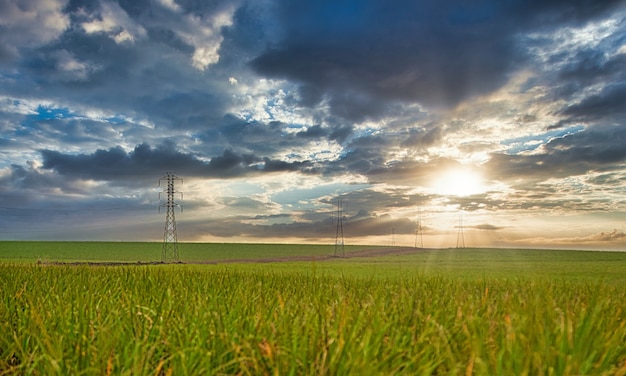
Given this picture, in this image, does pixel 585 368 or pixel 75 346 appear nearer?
pixel 585 368

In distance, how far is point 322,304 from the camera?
14.1ft

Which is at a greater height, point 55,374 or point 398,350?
point 398,350

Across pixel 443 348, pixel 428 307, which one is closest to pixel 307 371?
pixel 443 348

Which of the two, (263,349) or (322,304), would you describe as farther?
(322,304)

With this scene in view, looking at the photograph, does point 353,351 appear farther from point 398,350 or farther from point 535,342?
point 535,342

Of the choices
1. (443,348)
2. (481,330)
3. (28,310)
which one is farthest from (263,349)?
(28,310)

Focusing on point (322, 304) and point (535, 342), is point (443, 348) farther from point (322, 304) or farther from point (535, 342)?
point (322, 304)

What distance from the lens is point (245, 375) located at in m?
3.11

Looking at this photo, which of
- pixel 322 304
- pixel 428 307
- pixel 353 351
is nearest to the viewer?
pixel 353 351

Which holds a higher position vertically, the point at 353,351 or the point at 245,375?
the point at 353,351

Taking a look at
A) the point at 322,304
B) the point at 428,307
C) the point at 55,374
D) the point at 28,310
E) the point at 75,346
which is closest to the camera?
the point at 55,374

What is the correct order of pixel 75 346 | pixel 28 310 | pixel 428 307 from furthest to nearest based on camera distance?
pixel 28 310
pixel 428 307
pixel 75 346

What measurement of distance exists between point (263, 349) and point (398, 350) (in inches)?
38.1

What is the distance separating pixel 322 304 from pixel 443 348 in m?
1.22
